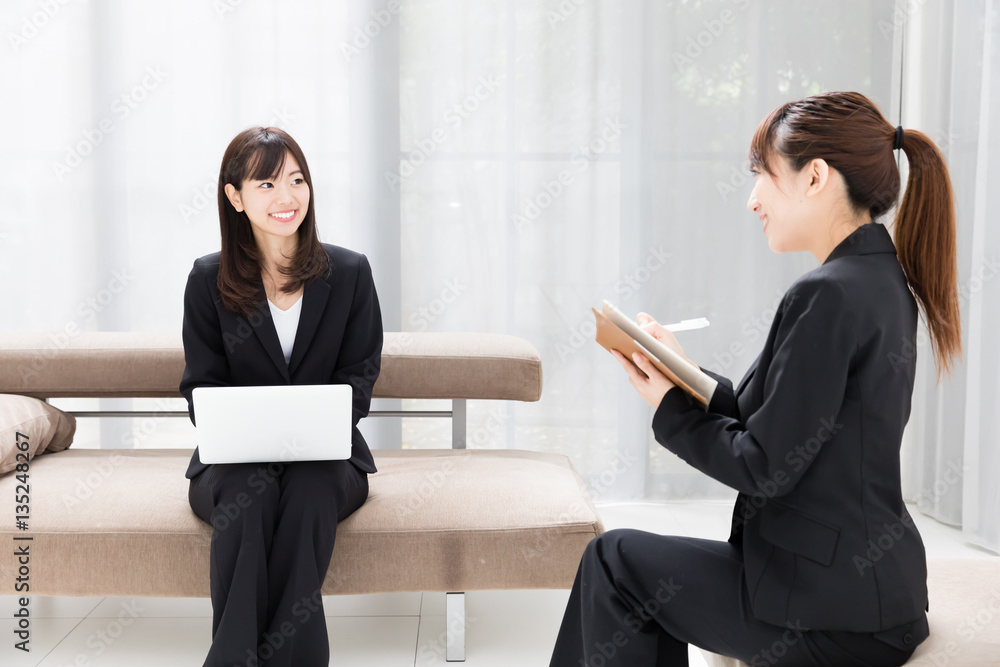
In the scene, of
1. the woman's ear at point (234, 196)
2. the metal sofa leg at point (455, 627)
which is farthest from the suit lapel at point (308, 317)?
the metal sofa leg at point (455, 627)

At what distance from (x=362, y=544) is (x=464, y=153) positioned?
1.69 m

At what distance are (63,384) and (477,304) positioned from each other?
4.62 feet

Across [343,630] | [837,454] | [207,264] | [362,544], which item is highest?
[207,264]

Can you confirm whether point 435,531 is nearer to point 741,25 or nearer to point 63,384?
point 63,384

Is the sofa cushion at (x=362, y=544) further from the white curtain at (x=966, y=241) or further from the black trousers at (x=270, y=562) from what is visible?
the white curtain at (x=966, y=241)

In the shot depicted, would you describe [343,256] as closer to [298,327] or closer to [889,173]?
[298,327]

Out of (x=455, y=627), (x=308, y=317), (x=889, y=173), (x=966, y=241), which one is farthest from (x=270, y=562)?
(x=966, y=241)

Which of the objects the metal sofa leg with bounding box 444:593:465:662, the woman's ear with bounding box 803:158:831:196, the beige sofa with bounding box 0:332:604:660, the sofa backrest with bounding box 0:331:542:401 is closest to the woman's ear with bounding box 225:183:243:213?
the sofa backrest with bounding box 0:331:542:401

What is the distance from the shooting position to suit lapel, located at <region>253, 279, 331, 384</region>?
5.77 ft

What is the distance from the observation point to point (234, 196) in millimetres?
1795

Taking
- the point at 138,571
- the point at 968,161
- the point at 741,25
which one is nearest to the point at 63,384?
the point at 138,571

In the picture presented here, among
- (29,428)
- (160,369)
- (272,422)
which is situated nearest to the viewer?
(272,422)

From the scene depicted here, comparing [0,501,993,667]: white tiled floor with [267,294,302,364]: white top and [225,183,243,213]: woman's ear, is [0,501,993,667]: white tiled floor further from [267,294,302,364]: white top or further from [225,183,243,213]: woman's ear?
[225,183,243,213]: woman's ear

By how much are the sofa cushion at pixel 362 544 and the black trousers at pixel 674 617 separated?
46 cm
